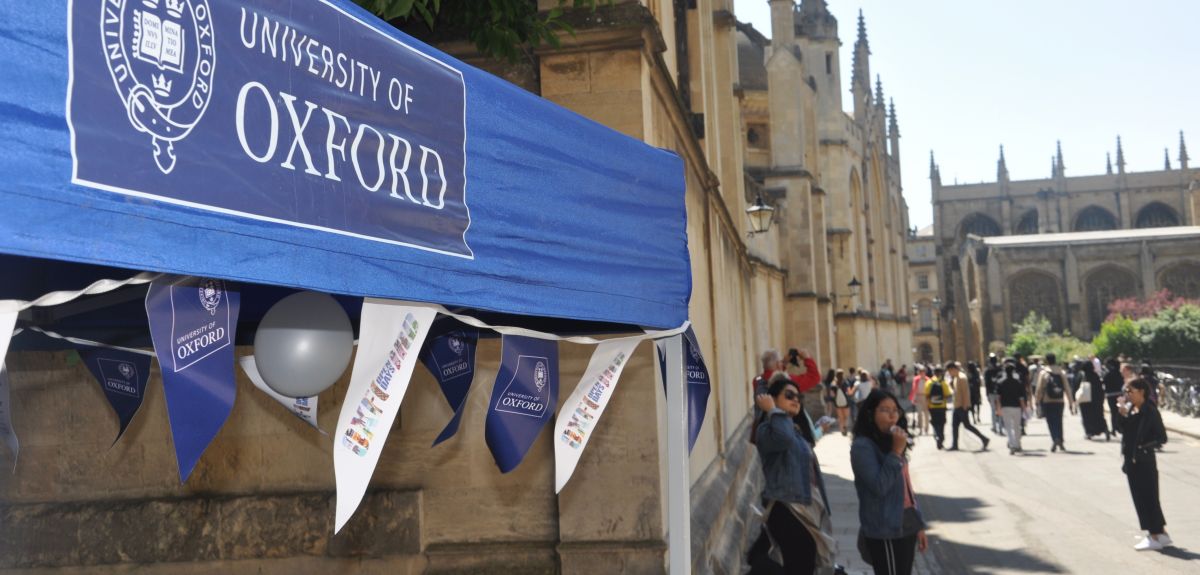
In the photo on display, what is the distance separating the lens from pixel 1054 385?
18.4 metres

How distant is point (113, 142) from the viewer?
2.14 meters

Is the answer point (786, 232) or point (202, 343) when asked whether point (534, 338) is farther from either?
point (786, 232)

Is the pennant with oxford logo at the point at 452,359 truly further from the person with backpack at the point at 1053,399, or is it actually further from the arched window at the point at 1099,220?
the arched window at the point at 1099,220

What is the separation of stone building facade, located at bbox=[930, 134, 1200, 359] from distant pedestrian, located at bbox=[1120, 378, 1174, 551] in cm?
7133

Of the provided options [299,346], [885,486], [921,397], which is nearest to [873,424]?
[885,486]

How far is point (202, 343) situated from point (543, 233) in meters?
1.20

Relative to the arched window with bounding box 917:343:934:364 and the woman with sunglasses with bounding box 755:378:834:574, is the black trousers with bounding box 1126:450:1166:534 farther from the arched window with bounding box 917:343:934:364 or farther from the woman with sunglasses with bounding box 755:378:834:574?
the arched window with bounding box 917:343:934:364

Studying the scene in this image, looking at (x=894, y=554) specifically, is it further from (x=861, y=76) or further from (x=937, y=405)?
(x=861, y=76)

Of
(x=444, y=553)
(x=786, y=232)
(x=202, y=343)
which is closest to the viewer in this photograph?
(x=202, y=343)

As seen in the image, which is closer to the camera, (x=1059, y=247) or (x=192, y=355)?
(x=192, y=355)

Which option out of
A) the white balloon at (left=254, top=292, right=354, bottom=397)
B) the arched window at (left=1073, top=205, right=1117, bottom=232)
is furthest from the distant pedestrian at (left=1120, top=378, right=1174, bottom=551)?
the arched window at (left=1073, top=205, right=1117, bottom=232)

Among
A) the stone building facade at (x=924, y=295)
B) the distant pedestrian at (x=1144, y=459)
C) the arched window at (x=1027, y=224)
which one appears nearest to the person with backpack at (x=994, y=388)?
the distant pedestrian at (x=1144, y=459)

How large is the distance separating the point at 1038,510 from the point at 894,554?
6.96 metres

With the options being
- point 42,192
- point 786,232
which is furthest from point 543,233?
point 786,232
